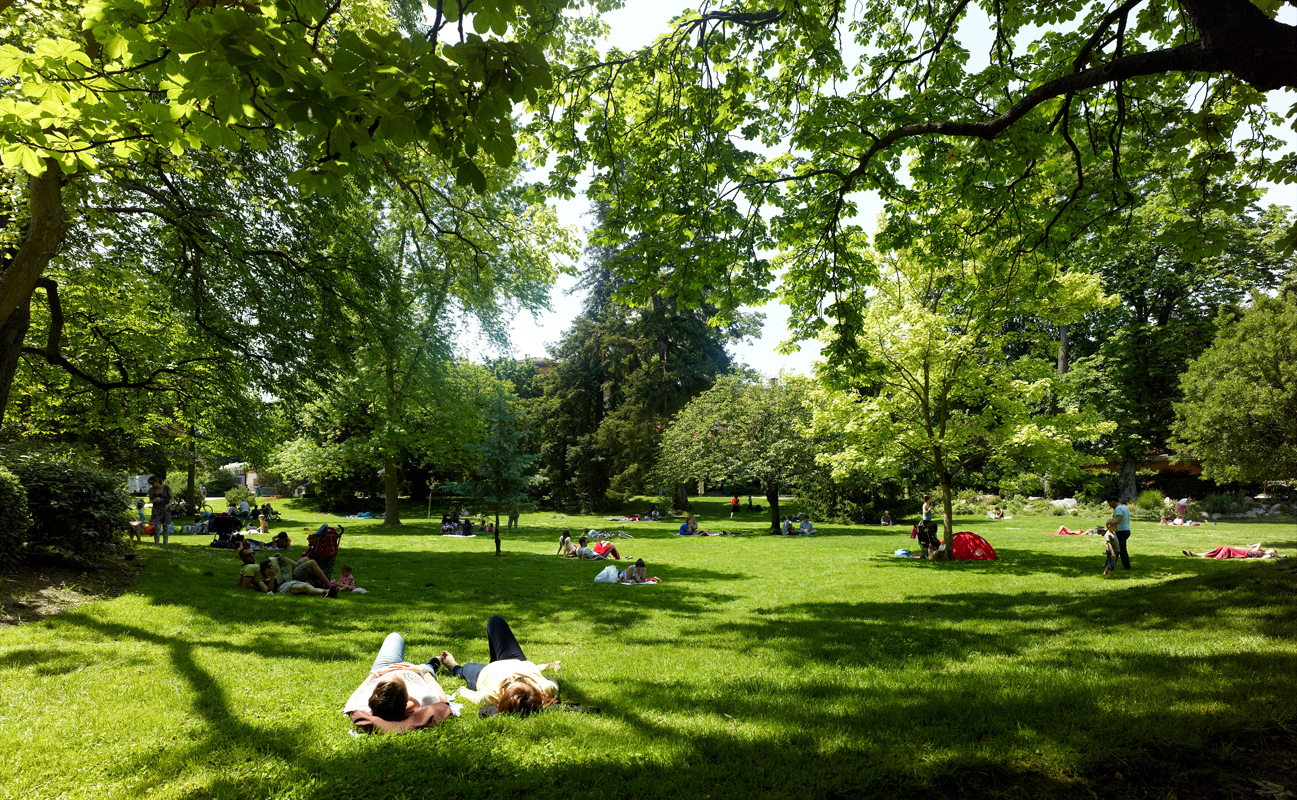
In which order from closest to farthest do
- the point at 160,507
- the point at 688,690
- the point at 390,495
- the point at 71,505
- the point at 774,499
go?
the point at 688,690 < the point at 71,505 < the point at 160,507 < the point at 774,499 < the point at 390,495

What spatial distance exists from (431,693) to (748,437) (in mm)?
21198

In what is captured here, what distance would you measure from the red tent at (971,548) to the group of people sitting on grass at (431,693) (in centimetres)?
1475

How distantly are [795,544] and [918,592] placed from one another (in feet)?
31.6

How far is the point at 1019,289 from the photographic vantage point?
377 inches

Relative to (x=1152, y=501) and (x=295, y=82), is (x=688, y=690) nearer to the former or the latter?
(x=295, y=82)

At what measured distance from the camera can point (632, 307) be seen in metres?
11.2

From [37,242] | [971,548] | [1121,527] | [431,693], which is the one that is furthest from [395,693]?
[971,548]

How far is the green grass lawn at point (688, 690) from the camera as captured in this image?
139 inches

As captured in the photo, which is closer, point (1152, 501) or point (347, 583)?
point (347, 583)

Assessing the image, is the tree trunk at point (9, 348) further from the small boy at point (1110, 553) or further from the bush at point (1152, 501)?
the bush at point (1152, 501)

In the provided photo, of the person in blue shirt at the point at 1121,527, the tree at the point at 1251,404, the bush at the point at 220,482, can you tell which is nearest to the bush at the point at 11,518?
the person in blue shirt at the point at 1121,527

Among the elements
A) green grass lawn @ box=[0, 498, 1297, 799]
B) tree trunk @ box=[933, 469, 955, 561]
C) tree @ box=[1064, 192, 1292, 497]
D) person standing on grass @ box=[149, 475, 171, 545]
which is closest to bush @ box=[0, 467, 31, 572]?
green grass lawn @ box=[0, 498, 1297, 799]

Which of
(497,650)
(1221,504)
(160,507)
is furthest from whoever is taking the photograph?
(1221,504)

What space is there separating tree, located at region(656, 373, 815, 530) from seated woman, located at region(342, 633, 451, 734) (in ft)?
62.3
